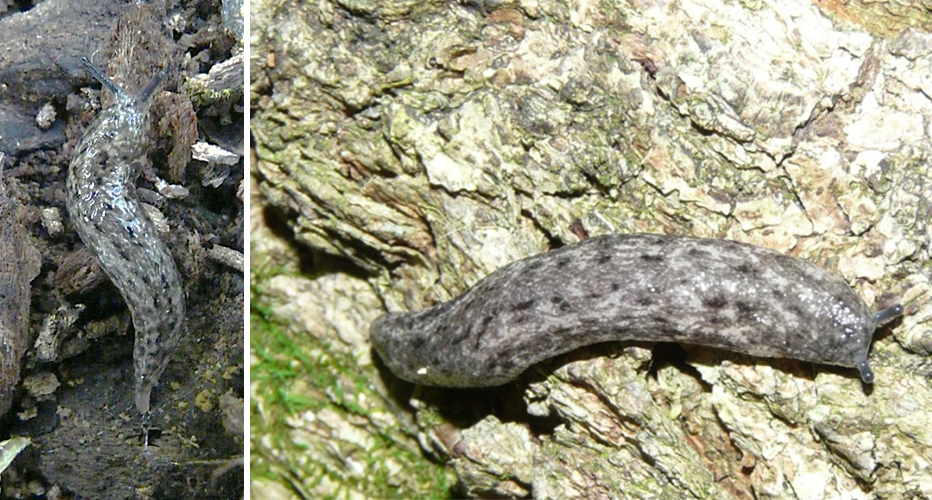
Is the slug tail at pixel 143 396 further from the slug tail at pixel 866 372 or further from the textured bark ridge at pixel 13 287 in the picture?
the slug tail at pixel 866 372

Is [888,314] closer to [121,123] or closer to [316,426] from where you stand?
[316,426]

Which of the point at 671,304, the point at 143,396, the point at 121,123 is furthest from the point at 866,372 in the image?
the point at 121,123

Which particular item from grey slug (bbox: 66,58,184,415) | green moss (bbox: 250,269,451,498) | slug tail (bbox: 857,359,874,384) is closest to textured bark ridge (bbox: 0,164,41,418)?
grey slug (bbox: 66,58,184,415)

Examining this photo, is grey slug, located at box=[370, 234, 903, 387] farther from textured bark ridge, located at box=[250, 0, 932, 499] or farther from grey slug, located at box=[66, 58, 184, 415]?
grey slug, located at box=[66, 58, 184, 415]

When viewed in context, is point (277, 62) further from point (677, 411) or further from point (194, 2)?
point (677, 411)

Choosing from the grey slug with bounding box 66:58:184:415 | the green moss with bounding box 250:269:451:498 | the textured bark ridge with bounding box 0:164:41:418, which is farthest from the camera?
the green moss with bounding box 250:269:451:498
